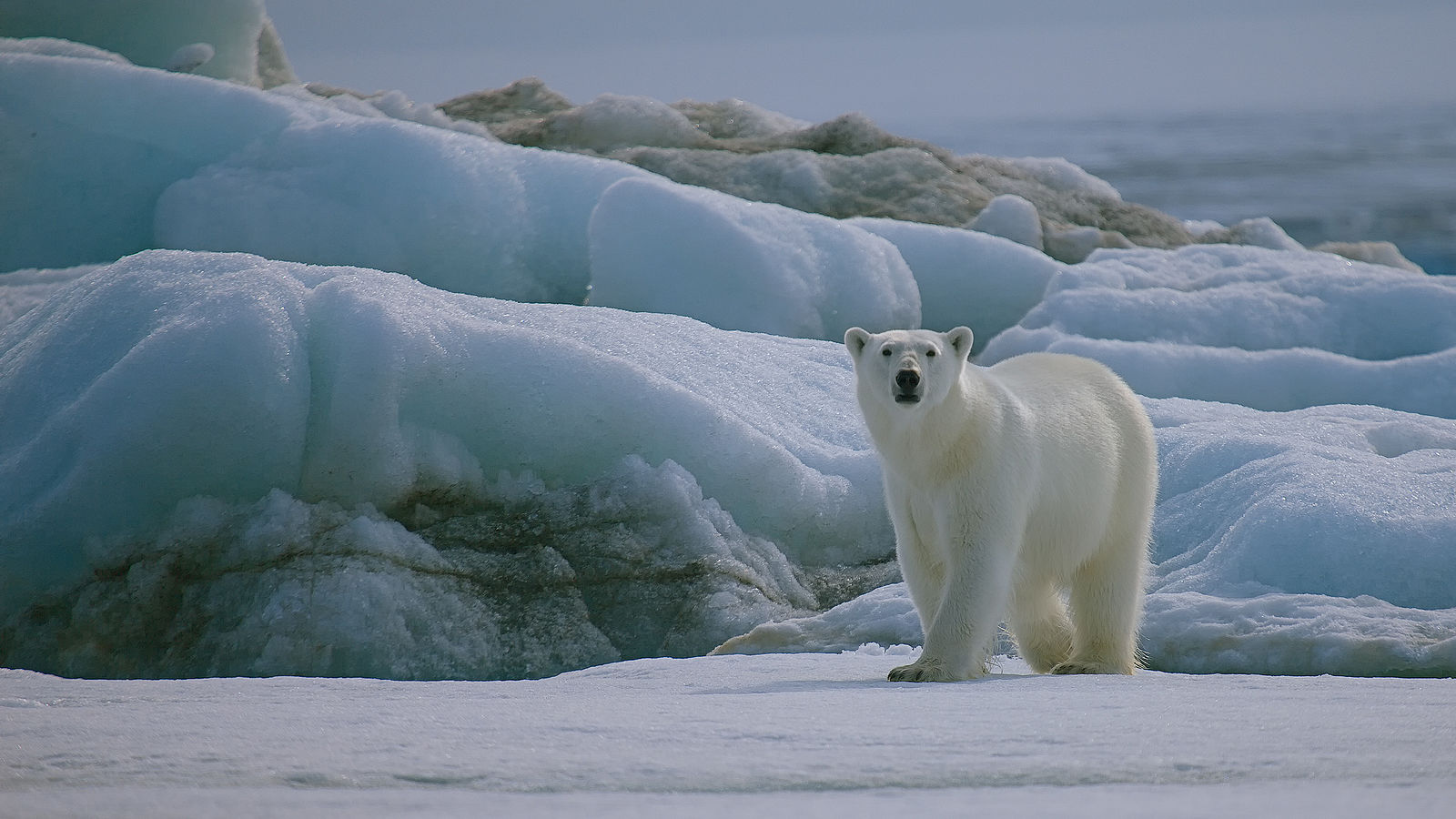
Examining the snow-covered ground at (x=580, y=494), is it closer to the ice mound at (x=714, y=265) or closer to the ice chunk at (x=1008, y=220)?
the ice mound at (x=714, y=265)

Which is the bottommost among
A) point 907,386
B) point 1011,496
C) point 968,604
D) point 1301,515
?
point 1301,515

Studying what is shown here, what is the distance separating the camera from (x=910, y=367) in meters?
3.28

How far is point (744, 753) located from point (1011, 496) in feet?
5.66

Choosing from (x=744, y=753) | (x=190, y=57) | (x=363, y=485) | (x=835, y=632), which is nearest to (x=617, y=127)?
(x=190, y=57)

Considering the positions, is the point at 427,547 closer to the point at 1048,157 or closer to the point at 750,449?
the point at 750,449

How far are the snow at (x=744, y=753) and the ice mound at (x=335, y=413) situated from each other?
79.6 inches

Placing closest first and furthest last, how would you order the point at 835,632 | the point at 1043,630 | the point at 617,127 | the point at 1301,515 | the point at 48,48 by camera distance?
1. the point at 1043,630
2. the point at 835,632
3. the point at 1301,515
4. the point at 48,48
5. the point at 617,127

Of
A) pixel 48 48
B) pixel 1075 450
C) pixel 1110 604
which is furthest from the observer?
pixel 48 48

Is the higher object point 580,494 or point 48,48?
point 48,48

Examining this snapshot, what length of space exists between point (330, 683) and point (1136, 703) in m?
1.83

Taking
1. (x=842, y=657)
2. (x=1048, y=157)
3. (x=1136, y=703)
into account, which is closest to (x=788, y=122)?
(x=1048, y=157)

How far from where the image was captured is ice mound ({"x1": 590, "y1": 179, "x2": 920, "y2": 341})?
7789 mm

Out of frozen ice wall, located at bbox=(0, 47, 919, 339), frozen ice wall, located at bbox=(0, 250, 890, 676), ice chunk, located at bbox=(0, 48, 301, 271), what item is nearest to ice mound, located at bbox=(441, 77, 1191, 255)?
frozen ice wall, located at bbox=(0, 47, 919, 339)

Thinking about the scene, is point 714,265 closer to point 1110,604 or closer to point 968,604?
point 1110,604
